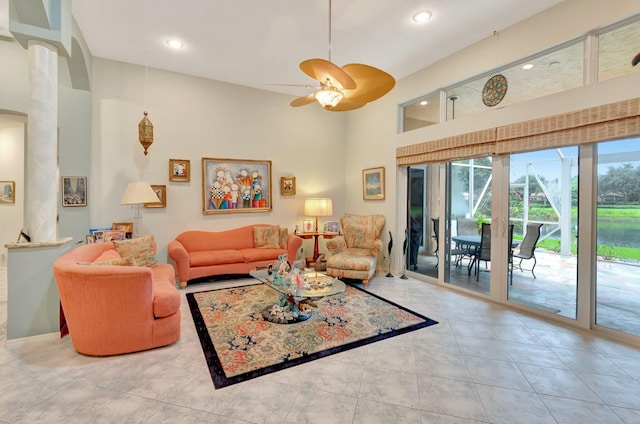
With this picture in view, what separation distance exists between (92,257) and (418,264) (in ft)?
15.1

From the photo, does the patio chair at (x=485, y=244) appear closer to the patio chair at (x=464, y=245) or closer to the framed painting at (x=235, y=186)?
the patio chair at (x=464, y=245)

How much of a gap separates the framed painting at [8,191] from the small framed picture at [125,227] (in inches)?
137

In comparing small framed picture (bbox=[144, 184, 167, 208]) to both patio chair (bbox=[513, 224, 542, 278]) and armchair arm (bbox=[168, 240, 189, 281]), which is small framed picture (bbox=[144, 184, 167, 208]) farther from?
patio chair (bbox=[513, 224, 542, 278])

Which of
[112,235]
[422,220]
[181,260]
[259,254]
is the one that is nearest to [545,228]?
[422,220]

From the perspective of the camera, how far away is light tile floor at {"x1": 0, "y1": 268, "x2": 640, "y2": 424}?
6.00 ft

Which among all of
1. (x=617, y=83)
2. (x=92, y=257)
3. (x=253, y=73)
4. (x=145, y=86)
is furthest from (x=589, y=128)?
(x=145, y=86)

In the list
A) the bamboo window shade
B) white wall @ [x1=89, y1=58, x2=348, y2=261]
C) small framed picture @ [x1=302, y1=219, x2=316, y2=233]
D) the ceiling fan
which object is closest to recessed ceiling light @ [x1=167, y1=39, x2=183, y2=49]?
white wall @ [x1=89, y1=58, x2=348, y2=261]

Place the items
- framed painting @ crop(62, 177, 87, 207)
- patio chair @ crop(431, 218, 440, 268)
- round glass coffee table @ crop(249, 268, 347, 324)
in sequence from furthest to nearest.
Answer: patio chair @ crop(431, 218, 440, 268)
framed painting @ crop(62, 177, 87, 207)
round glass coffee table @ crop(249, 268, 347, 324)

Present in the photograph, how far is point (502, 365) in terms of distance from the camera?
237 cm

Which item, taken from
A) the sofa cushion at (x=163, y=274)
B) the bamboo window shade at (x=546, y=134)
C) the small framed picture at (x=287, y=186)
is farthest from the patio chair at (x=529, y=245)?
the sofa cushion at (x=163, y=274)

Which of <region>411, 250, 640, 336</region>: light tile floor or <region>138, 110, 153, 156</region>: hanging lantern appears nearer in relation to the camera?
<region>411, 250, 640, 336</region>: light tile floor

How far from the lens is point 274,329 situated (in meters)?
2.98

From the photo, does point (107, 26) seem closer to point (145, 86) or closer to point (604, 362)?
point (145, 86)

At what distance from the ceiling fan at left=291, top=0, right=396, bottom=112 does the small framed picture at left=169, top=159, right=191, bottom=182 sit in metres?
3.03
